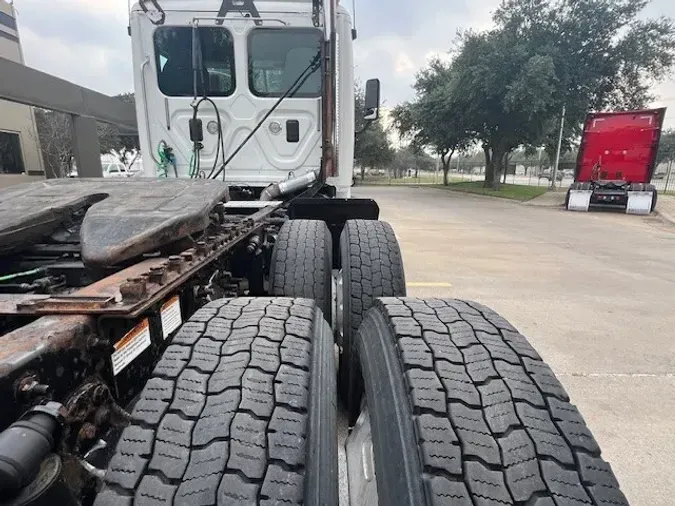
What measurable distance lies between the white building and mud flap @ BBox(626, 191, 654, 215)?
1901cm

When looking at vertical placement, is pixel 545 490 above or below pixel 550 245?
above

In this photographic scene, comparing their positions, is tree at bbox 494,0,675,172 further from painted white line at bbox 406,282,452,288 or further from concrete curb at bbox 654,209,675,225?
painted white line at bbox 406,282,452,288

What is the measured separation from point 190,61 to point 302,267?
2578 millimetres

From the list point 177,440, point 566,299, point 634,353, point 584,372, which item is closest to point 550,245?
point 566,299

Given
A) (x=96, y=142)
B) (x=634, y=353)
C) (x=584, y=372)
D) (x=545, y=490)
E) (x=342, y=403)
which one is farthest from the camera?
(x=96, y=142)

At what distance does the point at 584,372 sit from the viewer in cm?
320

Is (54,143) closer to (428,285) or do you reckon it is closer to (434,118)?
(428,285)

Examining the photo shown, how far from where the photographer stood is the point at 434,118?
2661 centimetres

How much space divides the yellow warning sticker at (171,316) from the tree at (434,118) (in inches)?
965

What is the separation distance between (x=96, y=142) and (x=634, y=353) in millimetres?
5573

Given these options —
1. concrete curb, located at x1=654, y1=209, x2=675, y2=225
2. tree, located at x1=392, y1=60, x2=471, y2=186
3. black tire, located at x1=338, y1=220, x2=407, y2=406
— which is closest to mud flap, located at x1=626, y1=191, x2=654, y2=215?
concrete curb, located at x1=654, y1=209, x2=675, y2=225

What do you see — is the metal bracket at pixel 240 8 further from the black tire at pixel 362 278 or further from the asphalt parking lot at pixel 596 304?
the asphalt parking lot at pixel 596 304

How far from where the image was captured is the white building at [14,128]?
12.1 m

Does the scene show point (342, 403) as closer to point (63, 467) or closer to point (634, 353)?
point (63, 467)
